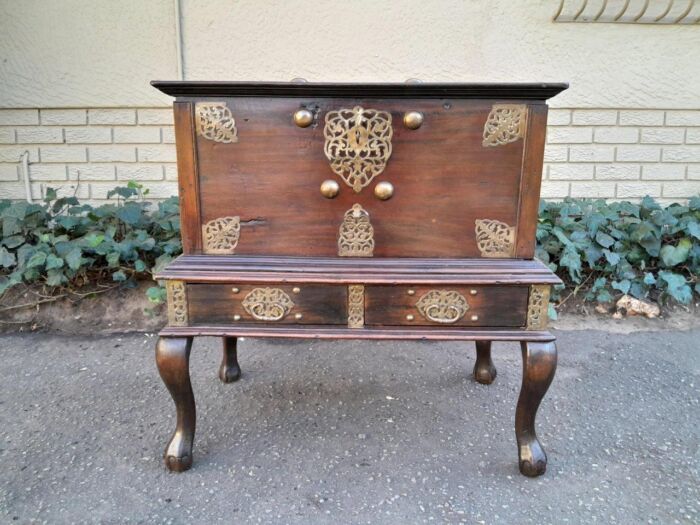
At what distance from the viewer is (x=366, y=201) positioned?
1.49 meters

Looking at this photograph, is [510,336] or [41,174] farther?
[41,174]

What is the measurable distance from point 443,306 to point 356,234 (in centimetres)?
36

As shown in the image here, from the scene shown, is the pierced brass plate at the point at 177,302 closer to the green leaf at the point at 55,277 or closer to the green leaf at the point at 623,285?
the green leaf at the point at 55,277

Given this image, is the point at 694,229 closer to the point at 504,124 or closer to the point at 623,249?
the point at 623,249

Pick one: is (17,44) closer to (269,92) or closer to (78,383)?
(78,383)

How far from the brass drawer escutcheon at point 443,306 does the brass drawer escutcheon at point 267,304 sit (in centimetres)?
43

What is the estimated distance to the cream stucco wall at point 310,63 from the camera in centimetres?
315

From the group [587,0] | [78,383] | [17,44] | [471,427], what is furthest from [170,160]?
[587,0]

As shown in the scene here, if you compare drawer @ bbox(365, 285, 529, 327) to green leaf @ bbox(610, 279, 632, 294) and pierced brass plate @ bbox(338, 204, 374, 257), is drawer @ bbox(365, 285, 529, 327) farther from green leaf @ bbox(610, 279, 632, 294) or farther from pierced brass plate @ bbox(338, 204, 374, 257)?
green leaf @ bbox(610, 279, 632, 294)

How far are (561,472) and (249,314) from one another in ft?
4.04

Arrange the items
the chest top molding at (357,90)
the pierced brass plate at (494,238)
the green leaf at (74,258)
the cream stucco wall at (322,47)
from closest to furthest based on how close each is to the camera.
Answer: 1. the chest top molding at (357,90)
2. the pierced brass plate at (494,238)
3. the green leaf at (74,258)
4. the cream stucco wall at (322,47)

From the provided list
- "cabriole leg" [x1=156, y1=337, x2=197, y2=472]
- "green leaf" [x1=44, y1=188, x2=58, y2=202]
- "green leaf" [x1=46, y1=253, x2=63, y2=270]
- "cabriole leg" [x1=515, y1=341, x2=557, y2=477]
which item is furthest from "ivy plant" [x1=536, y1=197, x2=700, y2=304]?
"green leaf" [x1=44, y1=188, x2=58, y2=202]

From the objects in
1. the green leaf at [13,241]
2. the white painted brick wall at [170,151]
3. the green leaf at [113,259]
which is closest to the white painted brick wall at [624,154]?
the white painted brick wall at [170,151]

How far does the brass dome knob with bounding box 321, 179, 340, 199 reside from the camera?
1453mm
